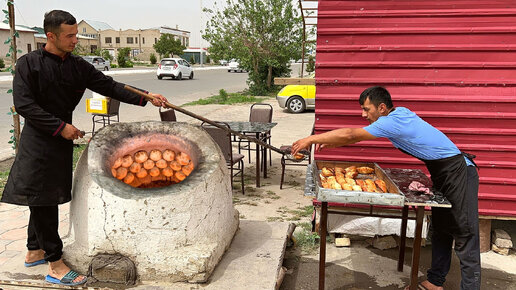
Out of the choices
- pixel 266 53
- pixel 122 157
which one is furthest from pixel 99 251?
pixel 266 53

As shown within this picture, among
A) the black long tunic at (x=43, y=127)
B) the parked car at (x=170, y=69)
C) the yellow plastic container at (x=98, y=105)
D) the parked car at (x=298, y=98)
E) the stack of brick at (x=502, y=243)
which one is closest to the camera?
the black long tunic at (x=43, y=127)

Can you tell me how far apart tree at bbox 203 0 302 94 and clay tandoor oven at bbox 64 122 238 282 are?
16553 mm

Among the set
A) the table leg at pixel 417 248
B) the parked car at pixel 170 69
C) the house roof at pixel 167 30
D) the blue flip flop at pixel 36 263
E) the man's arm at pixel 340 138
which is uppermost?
the house roof at pixel 167 30

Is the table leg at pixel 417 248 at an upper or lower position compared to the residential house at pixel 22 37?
lower

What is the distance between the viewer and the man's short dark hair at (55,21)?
300 centimetres

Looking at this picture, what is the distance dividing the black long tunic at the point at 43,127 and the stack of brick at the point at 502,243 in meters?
4.16

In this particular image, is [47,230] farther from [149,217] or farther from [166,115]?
[166,115]

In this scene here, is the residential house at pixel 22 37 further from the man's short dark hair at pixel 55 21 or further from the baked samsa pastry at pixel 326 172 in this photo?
the baked samsa pastry at pixel 326 172

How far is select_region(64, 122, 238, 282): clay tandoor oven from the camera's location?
10.1 ft

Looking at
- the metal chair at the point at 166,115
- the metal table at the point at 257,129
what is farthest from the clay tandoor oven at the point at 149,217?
the metal table at the point at 257,129

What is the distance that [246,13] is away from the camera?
1952 cm

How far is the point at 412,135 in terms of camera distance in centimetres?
321

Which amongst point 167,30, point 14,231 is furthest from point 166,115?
point 167,30

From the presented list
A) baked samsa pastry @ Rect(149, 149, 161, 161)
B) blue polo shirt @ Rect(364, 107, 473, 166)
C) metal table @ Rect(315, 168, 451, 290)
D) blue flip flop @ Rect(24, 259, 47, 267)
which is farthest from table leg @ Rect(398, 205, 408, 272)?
blue flip flop @ Rect(24, 259, 47, 267)
